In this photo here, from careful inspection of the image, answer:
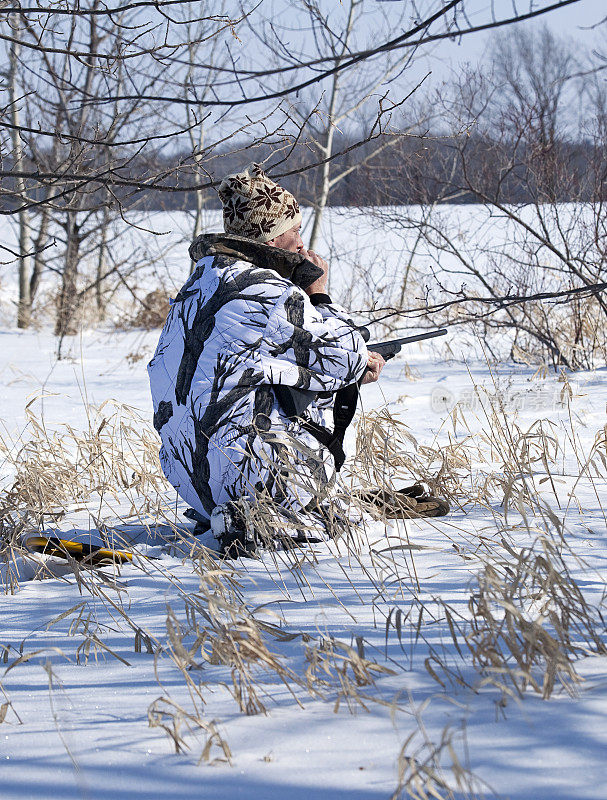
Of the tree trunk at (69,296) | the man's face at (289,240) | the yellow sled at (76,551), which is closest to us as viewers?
the yellow sled at (76,551)

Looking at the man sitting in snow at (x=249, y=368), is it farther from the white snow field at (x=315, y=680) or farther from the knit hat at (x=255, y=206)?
the white snow field at (x=315, y=680)

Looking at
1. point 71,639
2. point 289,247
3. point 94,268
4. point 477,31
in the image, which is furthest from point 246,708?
point 94,268

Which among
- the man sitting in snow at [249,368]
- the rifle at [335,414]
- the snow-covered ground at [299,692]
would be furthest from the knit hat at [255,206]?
the snow-covered ground at [299,692]

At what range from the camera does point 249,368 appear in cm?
245

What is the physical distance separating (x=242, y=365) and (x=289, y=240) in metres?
0.50

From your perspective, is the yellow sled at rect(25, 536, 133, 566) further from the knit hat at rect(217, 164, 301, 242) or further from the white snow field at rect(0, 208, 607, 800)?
the knit hat at rect(217, 164, 301, 242)

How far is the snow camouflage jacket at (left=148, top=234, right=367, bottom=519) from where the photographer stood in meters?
2.45

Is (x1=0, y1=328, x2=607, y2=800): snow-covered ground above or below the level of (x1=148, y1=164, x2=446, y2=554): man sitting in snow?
below

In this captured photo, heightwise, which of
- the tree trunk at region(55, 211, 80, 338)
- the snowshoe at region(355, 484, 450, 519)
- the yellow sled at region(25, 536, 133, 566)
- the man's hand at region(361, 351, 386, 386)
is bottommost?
the yellow sled at region(25, 536, 133, 566)

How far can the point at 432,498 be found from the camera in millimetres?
2803

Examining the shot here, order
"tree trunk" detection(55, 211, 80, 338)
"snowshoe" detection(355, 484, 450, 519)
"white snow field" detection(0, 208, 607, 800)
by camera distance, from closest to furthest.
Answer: "white snow field" detection(0, 208, 607, 800)
"snowshoe" detection(355, 484, 450, 519)
"tree trunk" detection(55, 211, 80, 338)

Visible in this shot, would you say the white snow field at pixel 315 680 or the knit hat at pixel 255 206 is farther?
the knit hat at pixel 255 206

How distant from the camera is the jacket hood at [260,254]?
2547mm

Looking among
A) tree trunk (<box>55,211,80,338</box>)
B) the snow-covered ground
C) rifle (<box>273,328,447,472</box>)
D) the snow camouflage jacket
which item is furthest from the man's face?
tree trunk (<box>55,211,80,338</box>)
